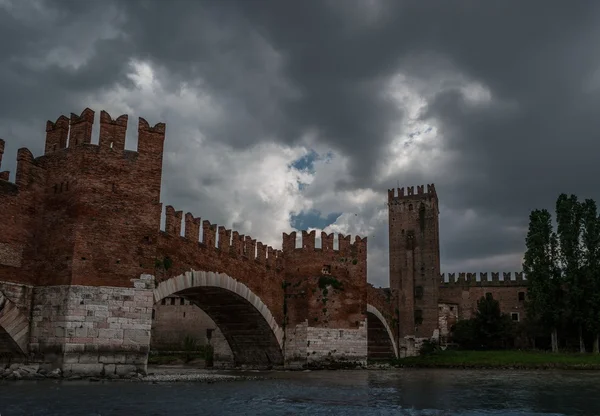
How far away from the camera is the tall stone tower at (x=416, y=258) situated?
52.5 metres

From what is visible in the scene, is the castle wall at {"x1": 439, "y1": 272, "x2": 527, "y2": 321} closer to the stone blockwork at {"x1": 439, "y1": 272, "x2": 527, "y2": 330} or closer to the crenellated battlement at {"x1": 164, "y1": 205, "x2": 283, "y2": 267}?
the stone blockwork at {"x1": 439, "y1": 272, "x2": 527, "y2": 330}

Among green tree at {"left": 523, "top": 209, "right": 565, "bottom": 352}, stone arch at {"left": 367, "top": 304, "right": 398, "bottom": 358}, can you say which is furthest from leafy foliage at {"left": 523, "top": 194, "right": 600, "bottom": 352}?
stone arch at {"left": 367, "top": 304, "right": 398, "bottom": 358}

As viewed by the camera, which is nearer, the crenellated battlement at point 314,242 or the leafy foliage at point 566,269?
the crenellated battlement at point 314,242

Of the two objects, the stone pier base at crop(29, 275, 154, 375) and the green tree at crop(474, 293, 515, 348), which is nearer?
the stone pier base at crop(29, 275, 154, 375)

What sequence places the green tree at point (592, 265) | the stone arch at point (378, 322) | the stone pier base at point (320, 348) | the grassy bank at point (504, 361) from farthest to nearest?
1. the green tree at point (592, 265)
2. the stone arch at point (378, 322)
3. the grassy bank at point (504, 361)
4. the stone pier base at point (320, 348)

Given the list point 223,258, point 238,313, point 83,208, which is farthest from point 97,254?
point 238,313

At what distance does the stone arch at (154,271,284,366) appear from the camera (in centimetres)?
2103

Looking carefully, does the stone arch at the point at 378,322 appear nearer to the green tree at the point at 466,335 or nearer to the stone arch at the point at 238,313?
the stone arch at the point at 238,313

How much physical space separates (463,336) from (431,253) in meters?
9.52

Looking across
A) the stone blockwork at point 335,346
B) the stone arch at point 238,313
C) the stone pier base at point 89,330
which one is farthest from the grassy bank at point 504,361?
the stone pier base at point 89,330

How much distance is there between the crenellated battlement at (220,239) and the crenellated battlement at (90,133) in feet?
8.05

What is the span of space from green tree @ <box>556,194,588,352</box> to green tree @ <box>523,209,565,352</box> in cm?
60

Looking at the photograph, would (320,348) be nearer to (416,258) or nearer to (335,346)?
(335,346)

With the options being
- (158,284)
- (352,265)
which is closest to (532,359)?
(352,265)
